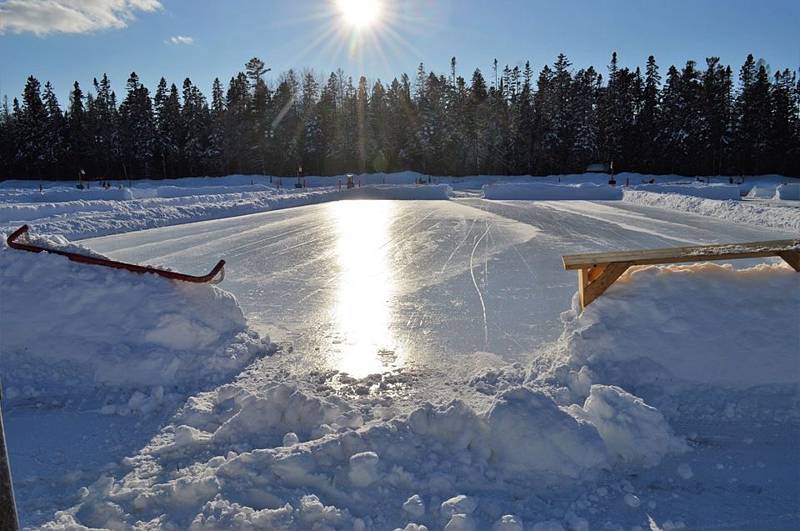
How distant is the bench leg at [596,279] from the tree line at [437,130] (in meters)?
57.9

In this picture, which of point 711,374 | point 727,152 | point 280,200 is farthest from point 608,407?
point 727,152

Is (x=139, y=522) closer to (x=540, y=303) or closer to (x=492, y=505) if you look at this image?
(x=492, y=505)

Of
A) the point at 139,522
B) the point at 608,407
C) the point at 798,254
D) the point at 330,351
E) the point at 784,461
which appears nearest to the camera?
the point at 139,522

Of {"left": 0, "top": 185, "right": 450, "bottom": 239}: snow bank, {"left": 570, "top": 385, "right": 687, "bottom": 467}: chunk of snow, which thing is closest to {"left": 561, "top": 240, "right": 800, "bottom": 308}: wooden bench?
{"left": 570, "top": 385, "right": 687, "bottom": 467}: chunk of snow

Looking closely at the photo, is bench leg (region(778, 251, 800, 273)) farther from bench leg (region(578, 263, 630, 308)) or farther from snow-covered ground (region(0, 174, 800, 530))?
bench leg (region(578, 263, 630, 308))

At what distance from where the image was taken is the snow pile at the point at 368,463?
311 centimetres

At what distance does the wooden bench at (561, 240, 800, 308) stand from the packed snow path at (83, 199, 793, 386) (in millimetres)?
902

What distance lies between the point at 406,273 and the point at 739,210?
13.8 metres

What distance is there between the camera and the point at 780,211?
16281 millimetres

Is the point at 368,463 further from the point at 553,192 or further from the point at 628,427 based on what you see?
the point at 553,192

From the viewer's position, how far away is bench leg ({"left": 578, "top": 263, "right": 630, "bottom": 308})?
17.8 feet

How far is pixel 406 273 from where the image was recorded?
9.91m

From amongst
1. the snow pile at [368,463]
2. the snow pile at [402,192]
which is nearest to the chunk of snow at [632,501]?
the snow pile at [368,463]

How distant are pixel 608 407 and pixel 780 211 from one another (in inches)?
636
